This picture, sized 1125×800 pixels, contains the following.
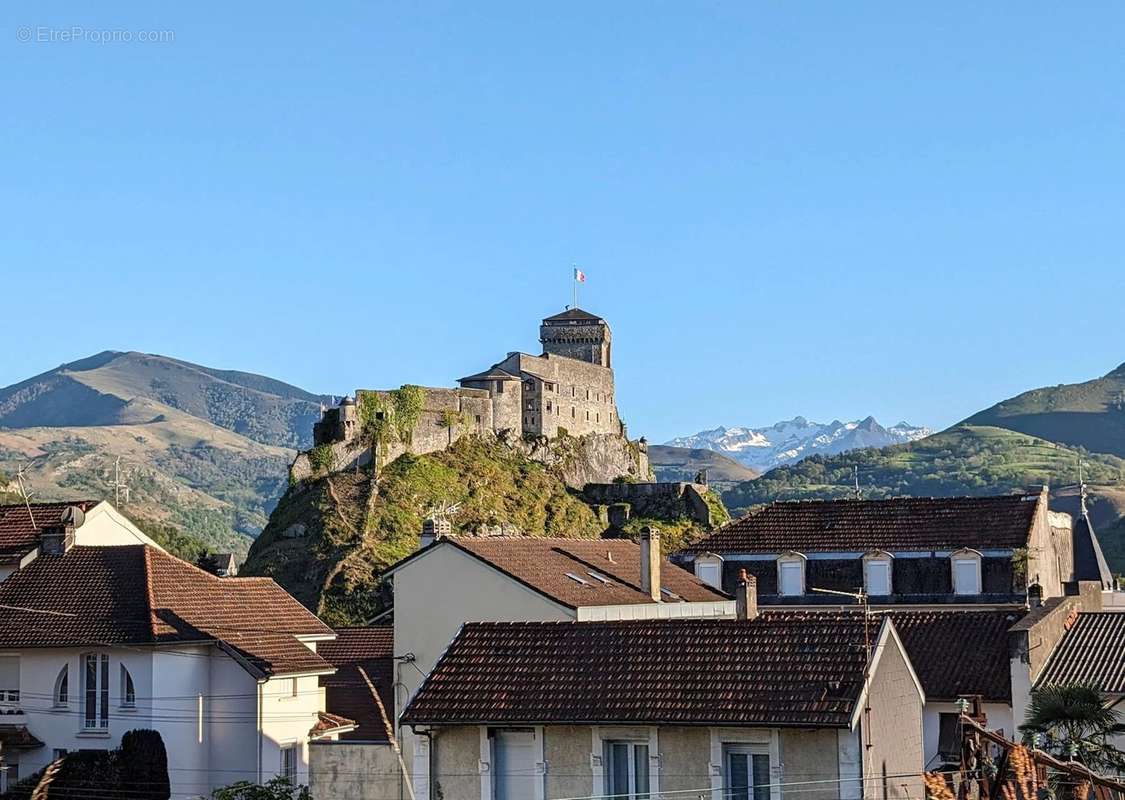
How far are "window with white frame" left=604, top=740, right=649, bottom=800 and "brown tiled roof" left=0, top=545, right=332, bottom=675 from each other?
14.0 metres

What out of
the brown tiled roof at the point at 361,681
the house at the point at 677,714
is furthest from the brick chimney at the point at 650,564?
the house at the point at 677,714

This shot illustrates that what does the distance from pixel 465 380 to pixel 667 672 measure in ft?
290

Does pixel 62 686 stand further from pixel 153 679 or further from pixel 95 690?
pixel 153 679

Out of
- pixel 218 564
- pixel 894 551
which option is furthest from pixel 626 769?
pixel 218 564

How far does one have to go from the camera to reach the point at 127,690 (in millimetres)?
37156

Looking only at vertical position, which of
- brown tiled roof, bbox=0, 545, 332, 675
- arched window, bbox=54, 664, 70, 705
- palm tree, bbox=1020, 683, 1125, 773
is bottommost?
palm tree, bbox=1020, 683, 1125, 773

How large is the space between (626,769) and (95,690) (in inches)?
648

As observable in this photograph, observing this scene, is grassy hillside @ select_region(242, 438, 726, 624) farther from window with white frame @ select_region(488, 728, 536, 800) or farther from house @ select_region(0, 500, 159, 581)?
window with white frame @ select_region(488, 728, 536, 800)

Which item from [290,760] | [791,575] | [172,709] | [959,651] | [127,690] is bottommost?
[290,760]

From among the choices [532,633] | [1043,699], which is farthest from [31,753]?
[1043,699]

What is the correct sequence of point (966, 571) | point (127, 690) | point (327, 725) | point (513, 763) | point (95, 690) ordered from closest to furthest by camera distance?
point (513, 763) < point (127, 690) < point (95, 690) < point (327, 725) < point (966, 571)

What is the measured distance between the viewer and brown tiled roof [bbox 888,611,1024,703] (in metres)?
36.8

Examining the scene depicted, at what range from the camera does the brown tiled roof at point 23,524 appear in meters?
41.9

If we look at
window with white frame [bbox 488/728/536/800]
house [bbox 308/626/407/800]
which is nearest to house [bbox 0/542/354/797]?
house [bbox 308/626/407/800]
